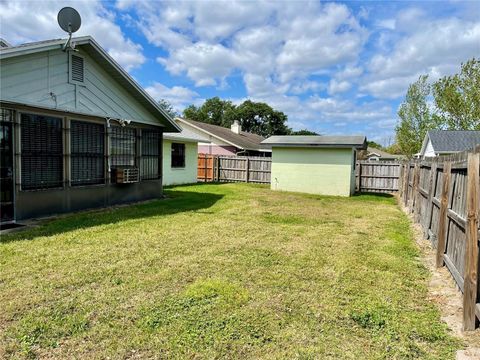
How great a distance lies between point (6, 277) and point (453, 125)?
34531mm

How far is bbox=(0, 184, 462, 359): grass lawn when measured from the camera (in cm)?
280

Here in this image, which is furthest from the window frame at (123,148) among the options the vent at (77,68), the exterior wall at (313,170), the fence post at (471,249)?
the fence post at (471,249)

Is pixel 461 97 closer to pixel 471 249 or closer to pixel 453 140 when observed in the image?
pixel 453 140

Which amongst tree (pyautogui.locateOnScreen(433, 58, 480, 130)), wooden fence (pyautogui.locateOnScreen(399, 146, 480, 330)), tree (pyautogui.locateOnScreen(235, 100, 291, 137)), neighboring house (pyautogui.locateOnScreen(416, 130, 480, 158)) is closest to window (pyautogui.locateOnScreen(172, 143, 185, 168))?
wooden fence (pyautogui.locateOnScreen(399, 146, 480, 330))

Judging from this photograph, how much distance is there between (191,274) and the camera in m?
4.43

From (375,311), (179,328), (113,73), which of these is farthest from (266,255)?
(113,73)

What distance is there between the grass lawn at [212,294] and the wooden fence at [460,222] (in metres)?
0.39

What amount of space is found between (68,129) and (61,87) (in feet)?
3.28

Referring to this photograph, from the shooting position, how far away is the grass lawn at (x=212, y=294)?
2.80 m

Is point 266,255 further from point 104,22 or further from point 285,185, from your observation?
point 285,185

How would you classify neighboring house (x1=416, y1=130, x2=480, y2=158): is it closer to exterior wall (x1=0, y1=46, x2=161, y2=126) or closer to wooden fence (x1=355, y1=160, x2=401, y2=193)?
wooden fence (x1=355, y1=160, x2=401, y2=193)

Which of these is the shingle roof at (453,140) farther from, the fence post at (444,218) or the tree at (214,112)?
the tree at (214,112)

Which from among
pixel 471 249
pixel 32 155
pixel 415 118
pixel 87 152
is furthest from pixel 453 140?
pixel 32 155

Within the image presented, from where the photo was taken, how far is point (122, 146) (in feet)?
33.1
